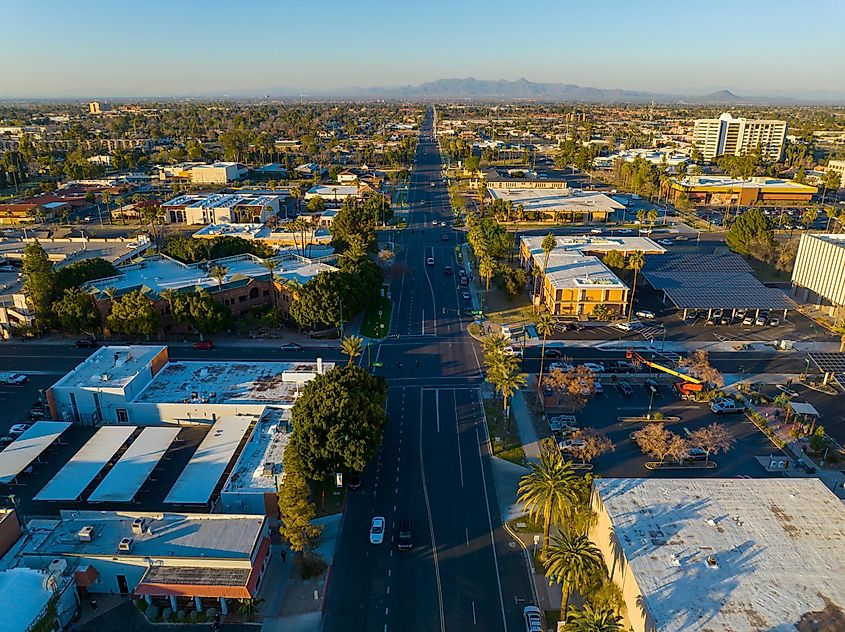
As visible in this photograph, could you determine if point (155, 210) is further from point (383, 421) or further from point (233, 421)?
point (383, 421)

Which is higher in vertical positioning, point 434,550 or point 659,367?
point 659,367

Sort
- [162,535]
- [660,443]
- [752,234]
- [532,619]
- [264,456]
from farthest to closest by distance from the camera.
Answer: [752,234] → [660,443] → [264,456] → [162,535] → [532,619]

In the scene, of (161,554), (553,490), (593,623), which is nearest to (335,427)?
(161,554)

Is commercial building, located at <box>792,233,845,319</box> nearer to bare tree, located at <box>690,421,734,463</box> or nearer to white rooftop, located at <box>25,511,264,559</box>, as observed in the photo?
bare tree, located at <box>690,421,734,463</box>

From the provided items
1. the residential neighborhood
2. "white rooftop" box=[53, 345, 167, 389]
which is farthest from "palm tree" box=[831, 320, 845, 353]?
"white rooftop" box=[53, 345, 167, 389]

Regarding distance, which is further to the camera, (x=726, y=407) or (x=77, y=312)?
(x=77, y=312)

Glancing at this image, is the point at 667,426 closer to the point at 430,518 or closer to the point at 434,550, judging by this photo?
the point at 430,518
